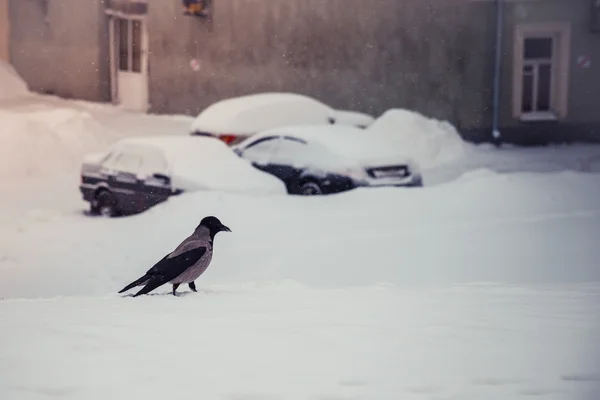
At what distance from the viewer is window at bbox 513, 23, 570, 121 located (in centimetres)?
1312

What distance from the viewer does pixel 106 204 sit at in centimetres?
924

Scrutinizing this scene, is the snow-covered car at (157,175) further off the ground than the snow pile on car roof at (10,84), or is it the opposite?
the snow pile on car roof at (10,84)

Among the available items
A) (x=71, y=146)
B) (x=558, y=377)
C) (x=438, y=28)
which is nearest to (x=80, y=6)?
(x=71, y=146)

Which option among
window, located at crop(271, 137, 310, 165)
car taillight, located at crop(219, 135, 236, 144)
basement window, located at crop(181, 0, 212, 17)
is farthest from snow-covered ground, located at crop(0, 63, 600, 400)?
basement window, located at crop(181, 0, 212, 17)

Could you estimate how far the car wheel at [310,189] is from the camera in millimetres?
9430

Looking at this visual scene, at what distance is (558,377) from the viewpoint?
360cm

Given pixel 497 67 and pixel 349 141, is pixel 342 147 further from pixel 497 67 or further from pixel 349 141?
pixel 497 67

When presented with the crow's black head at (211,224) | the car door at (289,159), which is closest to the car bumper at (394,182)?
the car door at (289,159)

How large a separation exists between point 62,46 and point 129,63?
1552mm

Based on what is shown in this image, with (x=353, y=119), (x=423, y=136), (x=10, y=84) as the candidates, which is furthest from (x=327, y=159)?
(x=10, y=84)

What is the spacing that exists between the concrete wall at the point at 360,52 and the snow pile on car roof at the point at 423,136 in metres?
0.35

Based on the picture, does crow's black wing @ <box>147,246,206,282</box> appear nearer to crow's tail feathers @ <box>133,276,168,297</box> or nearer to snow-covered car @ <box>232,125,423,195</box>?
crow's tail feathers @ <box>133,276,168,297</box>

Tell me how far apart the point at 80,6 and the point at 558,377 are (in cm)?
1357

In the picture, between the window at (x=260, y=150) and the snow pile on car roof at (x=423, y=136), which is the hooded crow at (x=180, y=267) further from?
the snow pile on car roof at (x=423, y=136)
